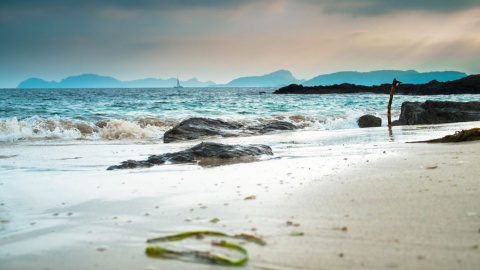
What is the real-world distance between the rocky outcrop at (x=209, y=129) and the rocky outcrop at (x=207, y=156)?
17.8 feet

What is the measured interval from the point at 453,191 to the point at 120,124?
13.6m

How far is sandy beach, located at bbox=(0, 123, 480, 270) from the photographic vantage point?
2.27 m

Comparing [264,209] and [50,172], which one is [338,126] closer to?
[50,172]

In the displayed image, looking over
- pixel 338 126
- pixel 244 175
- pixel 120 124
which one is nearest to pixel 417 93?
pixel 338 126

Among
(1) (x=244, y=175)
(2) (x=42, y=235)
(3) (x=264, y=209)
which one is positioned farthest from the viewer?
(1) (x=244, y=175)

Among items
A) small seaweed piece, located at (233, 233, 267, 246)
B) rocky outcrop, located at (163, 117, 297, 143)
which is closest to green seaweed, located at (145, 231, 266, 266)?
small seaweed piece, located at (233, 233, 267, 246)

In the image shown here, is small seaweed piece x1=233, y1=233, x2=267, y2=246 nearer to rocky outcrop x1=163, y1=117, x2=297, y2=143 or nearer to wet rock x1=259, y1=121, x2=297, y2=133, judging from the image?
rocky outcrop x1=163, y1=117, x2=297, y2=143

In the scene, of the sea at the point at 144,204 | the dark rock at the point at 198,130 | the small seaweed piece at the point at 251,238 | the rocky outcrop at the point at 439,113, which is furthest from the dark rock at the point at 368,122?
the small seaweed piece at the point at 251,238

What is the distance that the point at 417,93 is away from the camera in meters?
66.0

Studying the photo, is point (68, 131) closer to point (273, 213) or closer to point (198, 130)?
point (198, 130)

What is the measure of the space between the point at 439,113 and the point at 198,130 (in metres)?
9.47

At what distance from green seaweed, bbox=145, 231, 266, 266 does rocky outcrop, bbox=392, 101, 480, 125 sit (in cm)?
1503

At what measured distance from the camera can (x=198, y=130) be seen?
13758 mm

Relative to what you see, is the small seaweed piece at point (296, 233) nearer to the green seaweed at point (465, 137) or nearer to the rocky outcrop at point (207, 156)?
the rocky outcrop at point (207, 156)
